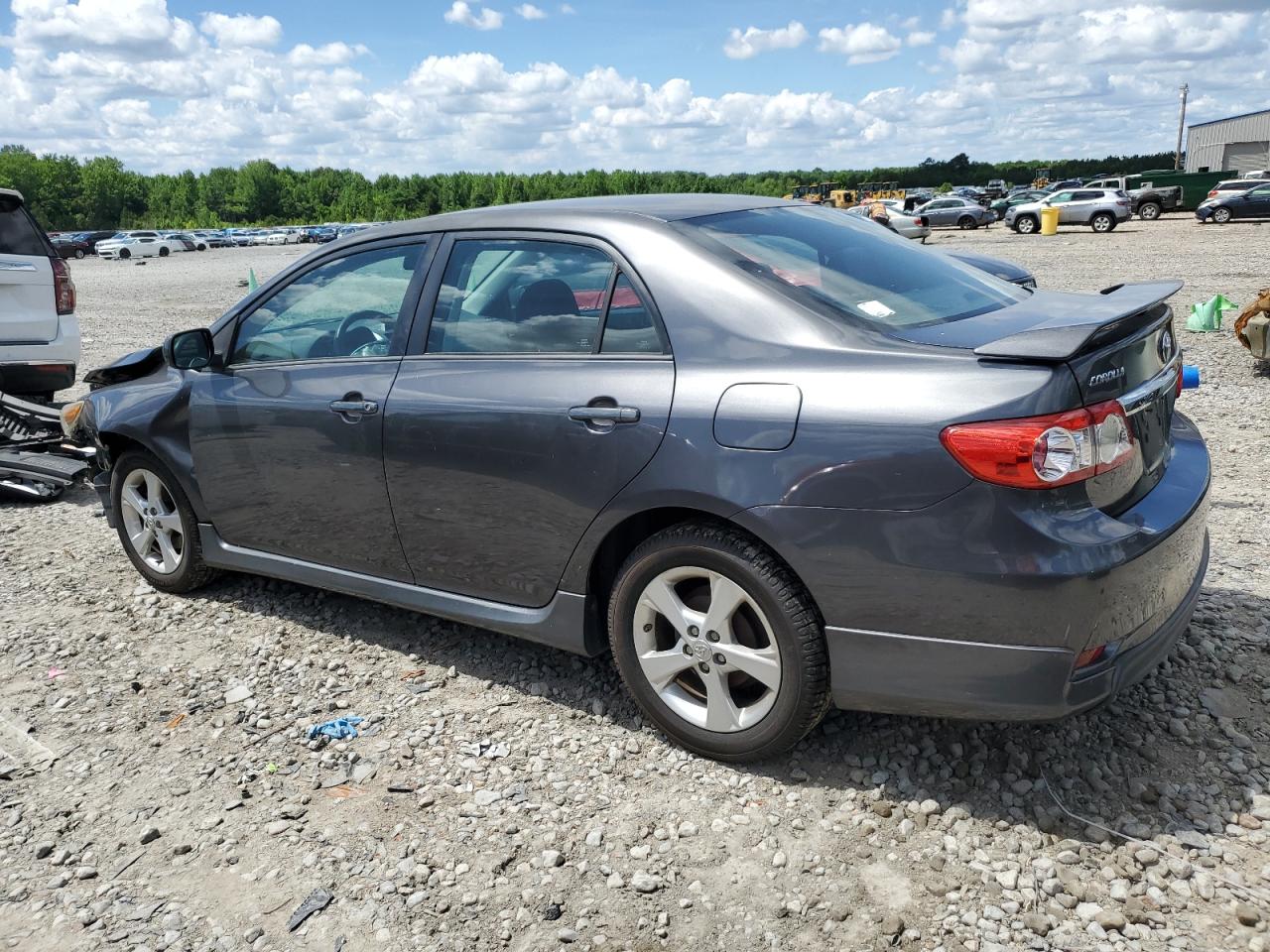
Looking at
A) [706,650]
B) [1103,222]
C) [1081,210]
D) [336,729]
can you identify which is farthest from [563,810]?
[1081,210]

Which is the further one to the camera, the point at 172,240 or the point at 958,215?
the point at 172,240

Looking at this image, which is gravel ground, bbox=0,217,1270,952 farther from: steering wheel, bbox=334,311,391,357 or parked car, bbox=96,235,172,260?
parked car, bbox=96,235,172,260

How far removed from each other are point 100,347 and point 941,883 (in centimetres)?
1550

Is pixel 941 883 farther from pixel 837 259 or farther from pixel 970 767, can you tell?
pixel 837 259

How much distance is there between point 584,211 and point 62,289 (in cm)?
652

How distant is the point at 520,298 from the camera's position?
3613 mm

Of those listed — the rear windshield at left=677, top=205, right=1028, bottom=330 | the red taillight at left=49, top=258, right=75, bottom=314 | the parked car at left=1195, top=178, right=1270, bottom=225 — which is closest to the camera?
the rear windshield at left=677, top=205, right=1028, bottom=330

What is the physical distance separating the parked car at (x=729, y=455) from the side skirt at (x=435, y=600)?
14 mm

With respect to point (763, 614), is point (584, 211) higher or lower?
higher

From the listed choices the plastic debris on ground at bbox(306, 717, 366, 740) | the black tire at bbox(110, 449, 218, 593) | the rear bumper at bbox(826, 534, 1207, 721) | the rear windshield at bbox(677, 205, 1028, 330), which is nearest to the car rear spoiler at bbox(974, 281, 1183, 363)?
the rear windshield at bbox(677, 205, 1028, 330)

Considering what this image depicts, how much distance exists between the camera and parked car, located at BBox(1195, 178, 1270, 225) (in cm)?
3628

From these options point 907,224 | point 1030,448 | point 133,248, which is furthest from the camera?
point 133,248

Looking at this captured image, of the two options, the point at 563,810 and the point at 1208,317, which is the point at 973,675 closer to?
the point at 563,810

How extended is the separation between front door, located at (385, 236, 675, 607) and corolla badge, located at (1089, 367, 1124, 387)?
1153 millimetres
